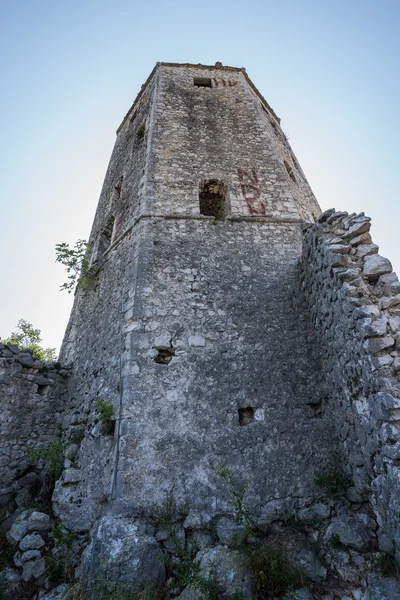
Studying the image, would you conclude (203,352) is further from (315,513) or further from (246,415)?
(315,513)

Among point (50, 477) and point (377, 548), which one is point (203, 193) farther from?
point (377, 548)

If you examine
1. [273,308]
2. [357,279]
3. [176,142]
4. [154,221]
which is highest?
[176,142]

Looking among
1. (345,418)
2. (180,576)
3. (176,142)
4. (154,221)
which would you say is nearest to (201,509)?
(180,576)

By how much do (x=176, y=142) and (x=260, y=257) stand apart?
3.85 m

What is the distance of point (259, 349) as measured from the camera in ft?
17.6

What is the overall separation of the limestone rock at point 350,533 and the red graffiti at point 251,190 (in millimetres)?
5442

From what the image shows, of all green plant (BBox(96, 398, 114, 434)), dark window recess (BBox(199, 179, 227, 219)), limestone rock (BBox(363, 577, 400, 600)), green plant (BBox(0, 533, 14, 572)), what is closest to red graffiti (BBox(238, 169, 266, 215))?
dark window recess (BBox(199, 179, 227, 219))

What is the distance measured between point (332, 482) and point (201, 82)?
11069 mm

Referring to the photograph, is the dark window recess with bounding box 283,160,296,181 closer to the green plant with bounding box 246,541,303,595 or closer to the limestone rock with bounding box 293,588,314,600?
the green plant with bounding box 246,541,303,595

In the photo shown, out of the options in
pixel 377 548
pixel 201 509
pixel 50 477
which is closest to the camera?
pixel 377 548

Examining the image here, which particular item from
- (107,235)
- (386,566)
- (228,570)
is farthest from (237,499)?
(107,235)

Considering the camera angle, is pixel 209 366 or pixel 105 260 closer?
pixel 209 366

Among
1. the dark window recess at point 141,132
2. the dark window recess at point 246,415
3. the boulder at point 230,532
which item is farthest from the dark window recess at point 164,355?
the dark window recess at point 141,132

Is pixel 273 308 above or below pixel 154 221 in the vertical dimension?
below
